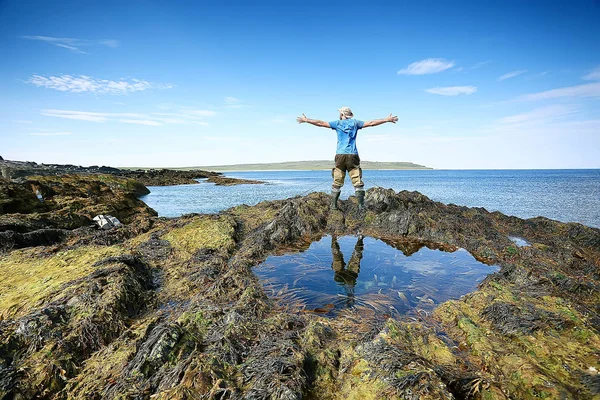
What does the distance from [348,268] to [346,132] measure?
376 centimetres

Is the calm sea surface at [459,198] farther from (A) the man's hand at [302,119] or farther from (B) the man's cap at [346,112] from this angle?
(A) the man's hand at [302,119]

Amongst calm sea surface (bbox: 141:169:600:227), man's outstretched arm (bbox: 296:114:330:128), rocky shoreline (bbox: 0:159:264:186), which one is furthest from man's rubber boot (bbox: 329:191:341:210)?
rocky shoreline (bbox: 0:159:264:186)

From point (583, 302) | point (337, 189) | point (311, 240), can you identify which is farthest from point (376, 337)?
point (337, 189)

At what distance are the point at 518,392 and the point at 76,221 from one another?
41.5ft

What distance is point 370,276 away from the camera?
5.33 metres

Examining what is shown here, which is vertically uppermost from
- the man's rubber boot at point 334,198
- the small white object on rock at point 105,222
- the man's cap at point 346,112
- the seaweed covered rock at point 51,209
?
the man's cap at point 346,112

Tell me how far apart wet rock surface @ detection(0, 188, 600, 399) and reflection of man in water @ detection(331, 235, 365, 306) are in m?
0.92

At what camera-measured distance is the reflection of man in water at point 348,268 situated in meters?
4.82

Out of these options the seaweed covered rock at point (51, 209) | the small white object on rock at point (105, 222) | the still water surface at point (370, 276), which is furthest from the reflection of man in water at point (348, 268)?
the small white object on rock at point (105, 222)

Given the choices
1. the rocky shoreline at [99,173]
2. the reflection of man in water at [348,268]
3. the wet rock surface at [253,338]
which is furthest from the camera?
the rocky shoreline at [99,173]

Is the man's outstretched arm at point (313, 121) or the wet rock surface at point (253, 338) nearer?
the wet rock surface at point (253, 338)

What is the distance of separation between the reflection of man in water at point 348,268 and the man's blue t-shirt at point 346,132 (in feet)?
8.58

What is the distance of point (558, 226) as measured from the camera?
383 inches

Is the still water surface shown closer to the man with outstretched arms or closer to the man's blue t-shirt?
the man with outstretched arms
